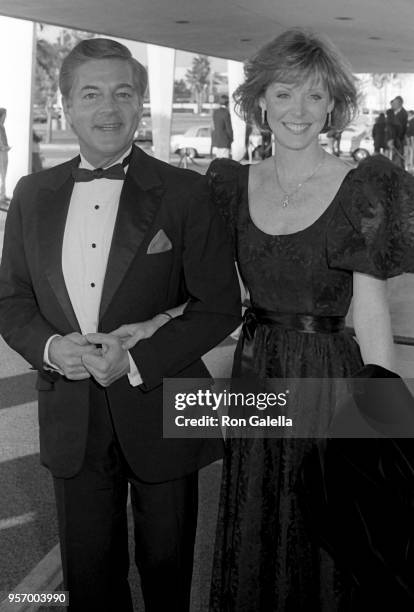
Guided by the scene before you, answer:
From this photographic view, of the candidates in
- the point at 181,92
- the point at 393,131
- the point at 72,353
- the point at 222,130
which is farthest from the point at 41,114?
the point at 72,353

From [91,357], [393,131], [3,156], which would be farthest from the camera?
[393,131]

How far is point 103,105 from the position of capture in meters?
2.16

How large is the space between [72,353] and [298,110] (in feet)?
2.92

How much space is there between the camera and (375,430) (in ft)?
5.40

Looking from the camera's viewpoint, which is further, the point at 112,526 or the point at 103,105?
the point at 112,526

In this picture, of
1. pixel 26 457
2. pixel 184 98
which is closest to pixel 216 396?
pixel 26 457

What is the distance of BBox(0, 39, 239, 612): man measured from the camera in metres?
2.20

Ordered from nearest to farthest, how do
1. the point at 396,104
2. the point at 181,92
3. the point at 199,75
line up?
1. the point at 396,104
2. the point at 199,75
3. the point at 181,92

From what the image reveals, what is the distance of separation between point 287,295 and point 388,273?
28cm

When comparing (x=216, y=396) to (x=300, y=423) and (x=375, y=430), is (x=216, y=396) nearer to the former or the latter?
(x=300, y=423)

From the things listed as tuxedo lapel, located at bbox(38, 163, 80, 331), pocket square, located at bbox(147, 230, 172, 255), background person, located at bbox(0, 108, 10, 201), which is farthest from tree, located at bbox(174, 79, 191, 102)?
pocket square, located at bbox(147, 230, 172, 255)

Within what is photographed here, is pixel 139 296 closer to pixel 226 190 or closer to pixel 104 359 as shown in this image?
pixel 104 359

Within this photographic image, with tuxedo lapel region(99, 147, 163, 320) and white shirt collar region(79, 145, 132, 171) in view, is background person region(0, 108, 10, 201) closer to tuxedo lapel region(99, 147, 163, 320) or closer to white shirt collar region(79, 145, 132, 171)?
white shirt collar region(79, 145, 132, 171)

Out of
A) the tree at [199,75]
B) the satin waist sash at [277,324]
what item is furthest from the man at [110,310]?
the tree at [199,75]
